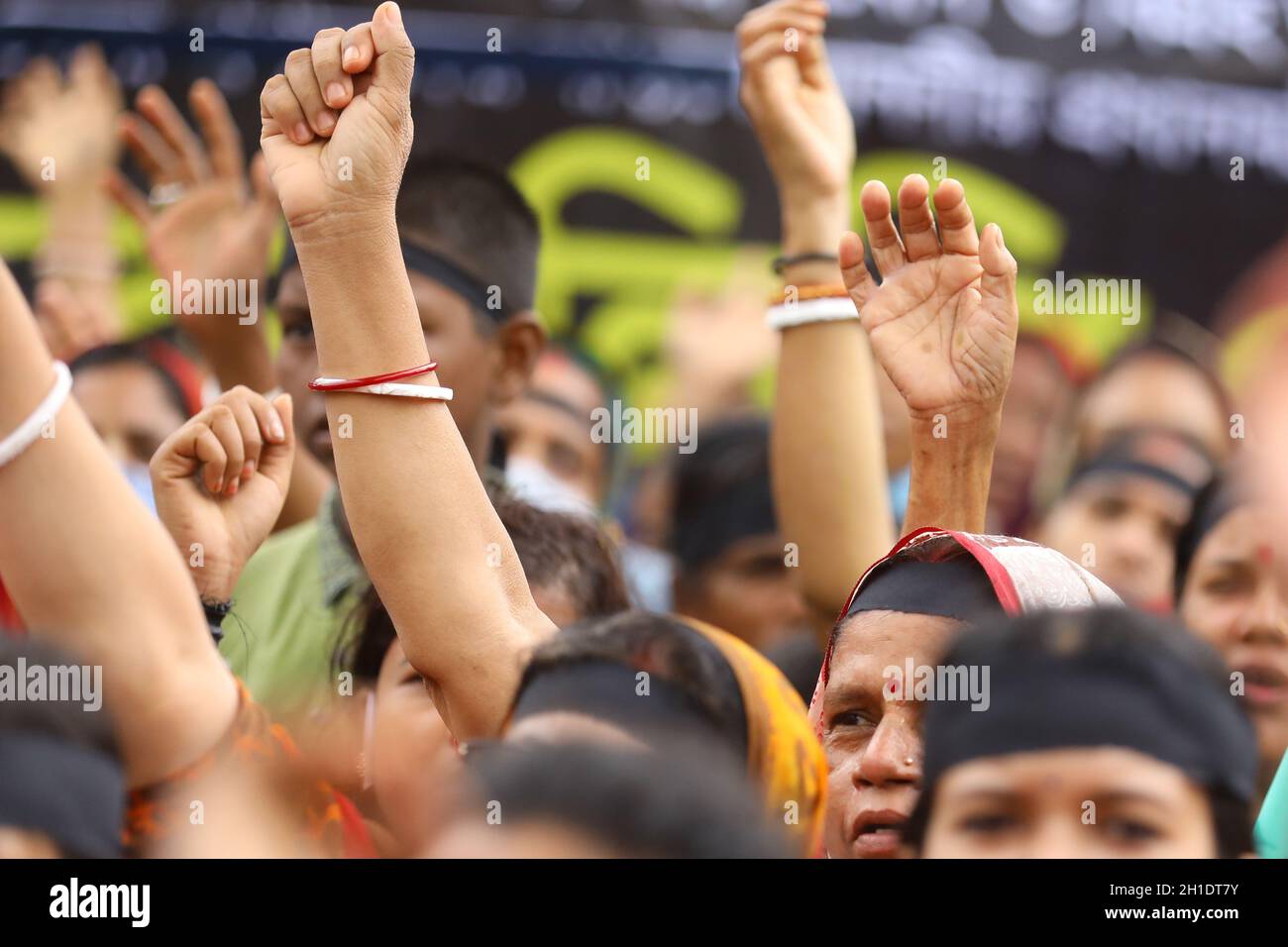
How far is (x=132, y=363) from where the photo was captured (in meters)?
3.82

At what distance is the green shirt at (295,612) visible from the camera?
2488 mm

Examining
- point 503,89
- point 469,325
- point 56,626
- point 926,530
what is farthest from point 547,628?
point 503,89

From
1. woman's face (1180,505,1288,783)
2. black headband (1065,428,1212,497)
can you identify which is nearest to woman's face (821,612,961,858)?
woman's face (1180,505,1288,783)

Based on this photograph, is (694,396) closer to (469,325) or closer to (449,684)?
(469,325)

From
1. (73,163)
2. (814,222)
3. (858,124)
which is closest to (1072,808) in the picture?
(814,222)

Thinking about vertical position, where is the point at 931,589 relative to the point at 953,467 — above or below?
below

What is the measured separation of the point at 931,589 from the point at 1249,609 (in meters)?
1.23

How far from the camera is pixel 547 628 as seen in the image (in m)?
1.80

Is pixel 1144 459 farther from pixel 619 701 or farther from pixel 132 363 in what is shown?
pixel 619 701

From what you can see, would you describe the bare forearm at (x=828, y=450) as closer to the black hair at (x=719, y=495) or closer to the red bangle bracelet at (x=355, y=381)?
the red bangle bracelet at (x=355, y=381)

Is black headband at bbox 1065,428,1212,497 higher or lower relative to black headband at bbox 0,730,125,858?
higher

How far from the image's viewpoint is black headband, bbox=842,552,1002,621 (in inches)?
71.5

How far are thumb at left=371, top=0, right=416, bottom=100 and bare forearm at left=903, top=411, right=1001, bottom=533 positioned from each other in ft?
2.58

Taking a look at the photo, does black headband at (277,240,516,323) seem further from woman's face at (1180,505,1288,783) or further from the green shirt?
woman's face at (1180,505,1288,783)
